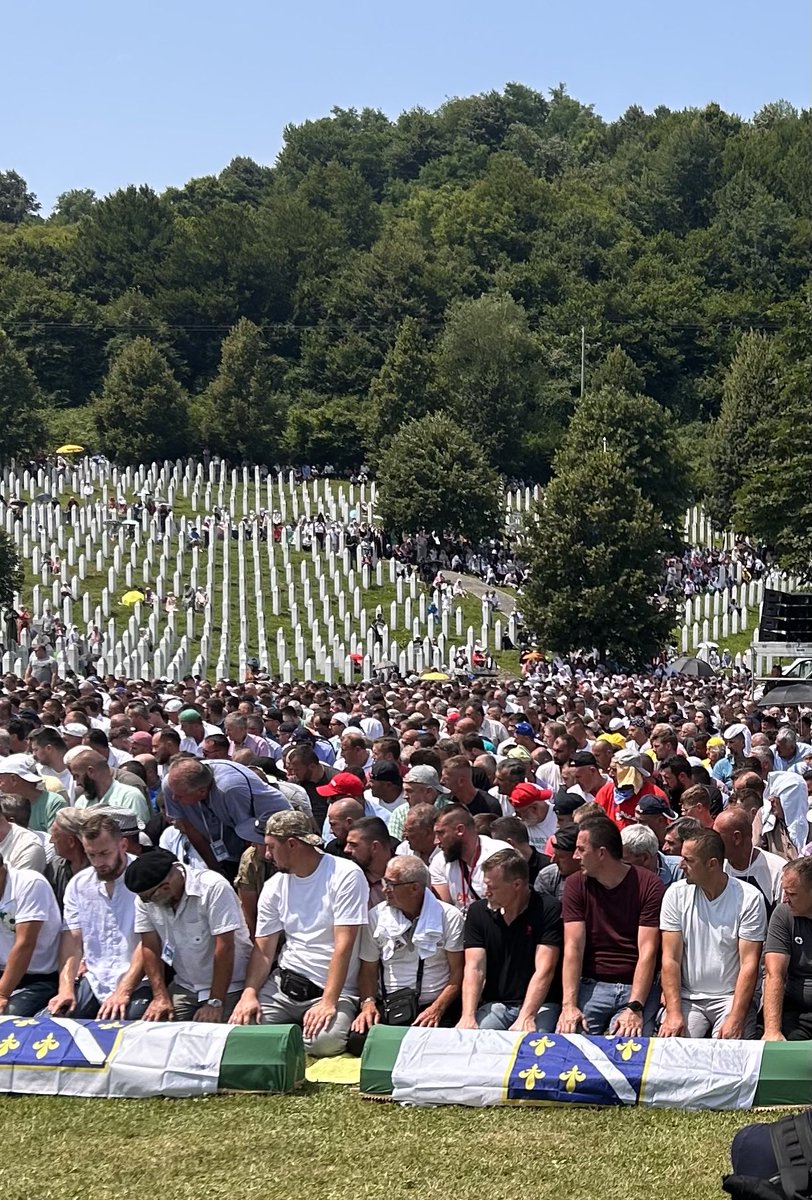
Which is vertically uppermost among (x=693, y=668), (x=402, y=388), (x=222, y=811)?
(x=402, y=388)

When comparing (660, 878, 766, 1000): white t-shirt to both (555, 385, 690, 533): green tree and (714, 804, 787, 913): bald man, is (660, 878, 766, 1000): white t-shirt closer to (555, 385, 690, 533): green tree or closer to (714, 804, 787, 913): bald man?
(714, 804, 787, 913): bald man

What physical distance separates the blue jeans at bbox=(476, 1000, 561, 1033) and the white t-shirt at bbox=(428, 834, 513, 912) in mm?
788

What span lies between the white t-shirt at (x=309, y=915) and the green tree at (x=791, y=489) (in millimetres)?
34272

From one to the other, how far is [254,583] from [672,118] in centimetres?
9648

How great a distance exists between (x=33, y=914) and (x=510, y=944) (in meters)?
2.50

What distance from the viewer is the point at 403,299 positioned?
102625 millimetres

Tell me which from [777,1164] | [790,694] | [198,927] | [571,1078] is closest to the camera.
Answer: [777,1164]

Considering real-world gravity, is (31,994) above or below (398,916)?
below

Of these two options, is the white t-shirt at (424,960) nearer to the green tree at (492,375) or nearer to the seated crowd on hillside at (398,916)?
the seated crowd on hillside at (398,916)

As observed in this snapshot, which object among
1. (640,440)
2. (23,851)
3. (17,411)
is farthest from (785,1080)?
(17,411)

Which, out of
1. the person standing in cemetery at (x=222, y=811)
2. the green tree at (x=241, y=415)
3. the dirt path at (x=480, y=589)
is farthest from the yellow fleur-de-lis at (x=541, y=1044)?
the green tree at (x=241, y=415)

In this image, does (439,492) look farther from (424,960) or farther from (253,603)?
(424,960)

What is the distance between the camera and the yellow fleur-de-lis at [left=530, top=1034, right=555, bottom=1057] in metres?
8.14

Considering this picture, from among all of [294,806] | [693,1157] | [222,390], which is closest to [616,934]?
[693,1157]
